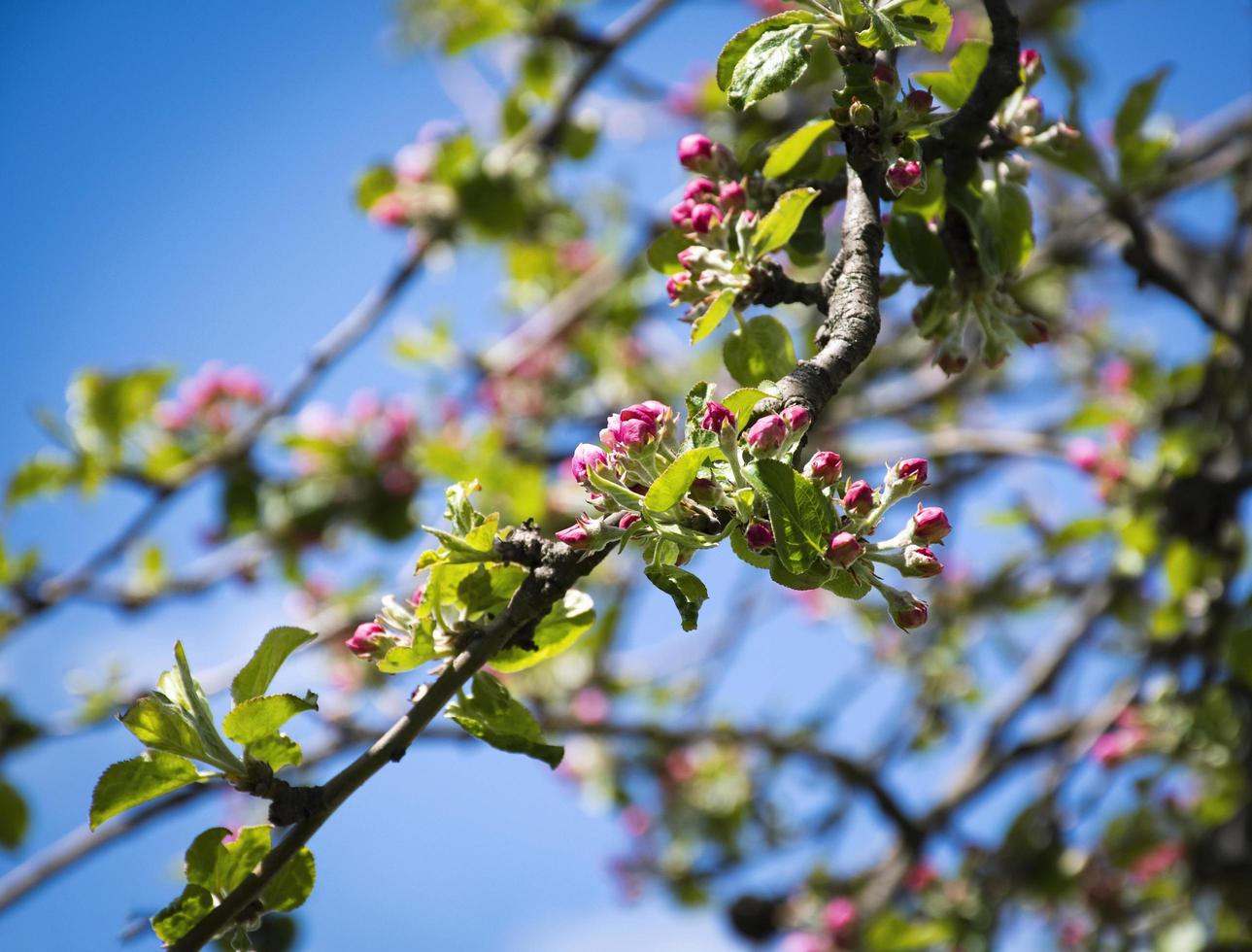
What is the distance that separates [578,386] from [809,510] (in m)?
3.39

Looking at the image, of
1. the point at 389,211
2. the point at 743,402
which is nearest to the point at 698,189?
the point at 743,402

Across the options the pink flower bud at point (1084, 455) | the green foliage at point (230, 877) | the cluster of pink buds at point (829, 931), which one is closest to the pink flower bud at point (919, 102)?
the green foliage at point (230, 877)

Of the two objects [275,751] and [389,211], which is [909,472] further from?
[389,211]

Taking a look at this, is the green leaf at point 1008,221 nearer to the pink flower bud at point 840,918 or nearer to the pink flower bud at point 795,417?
the pink flower bud at point 795,417

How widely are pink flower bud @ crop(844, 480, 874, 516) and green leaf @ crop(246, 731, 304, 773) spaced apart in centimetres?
59

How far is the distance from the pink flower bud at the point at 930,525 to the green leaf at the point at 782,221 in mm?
312

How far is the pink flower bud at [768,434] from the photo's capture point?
862mm

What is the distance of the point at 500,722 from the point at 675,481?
14.0 inches

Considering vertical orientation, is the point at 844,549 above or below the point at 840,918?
below

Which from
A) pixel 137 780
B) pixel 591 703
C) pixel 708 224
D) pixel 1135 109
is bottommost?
pixel 137 780

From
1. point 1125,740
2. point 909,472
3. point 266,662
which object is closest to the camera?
point 909,472

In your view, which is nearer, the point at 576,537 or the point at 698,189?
the point at 576,537

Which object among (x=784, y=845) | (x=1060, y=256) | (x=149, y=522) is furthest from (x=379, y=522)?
(x=1060, y=256)

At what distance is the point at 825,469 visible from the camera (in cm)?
92
